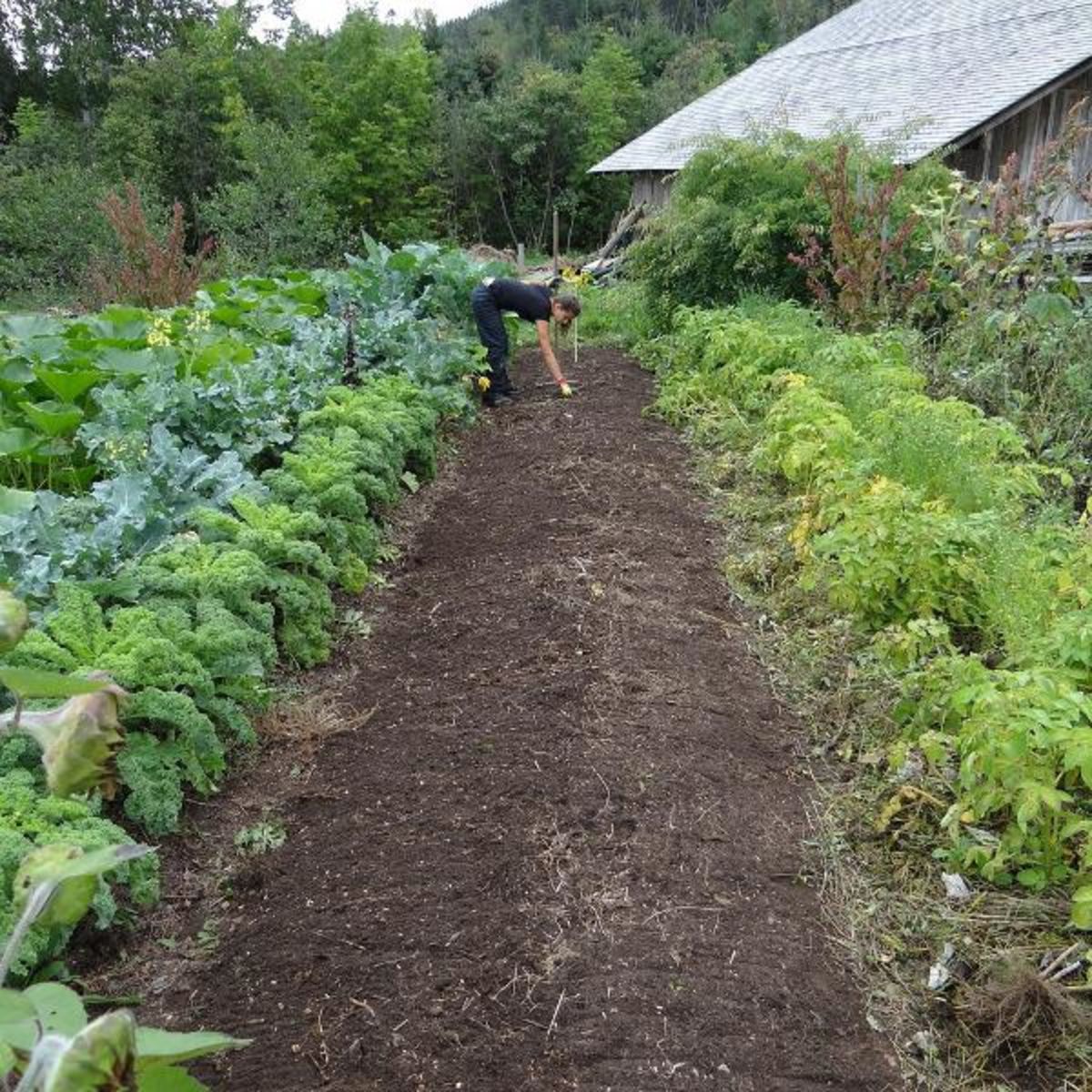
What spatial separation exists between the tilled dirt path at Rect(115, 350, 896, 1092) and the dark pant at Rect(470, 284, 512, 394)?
3.84 metres

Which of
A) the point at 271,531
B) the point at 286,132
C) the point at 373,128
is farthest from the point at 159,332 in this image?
the point at 373,128

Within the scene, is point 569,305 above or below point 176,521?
above

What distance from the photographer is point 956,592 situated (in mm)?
3598

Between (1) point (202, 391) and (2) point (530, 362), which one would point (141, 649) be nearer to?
(1) point (202, 391)

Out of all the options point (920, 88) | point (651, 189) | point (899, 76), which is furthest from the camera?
point (651, 189)

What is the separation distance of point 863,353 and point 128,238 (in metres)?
7.05

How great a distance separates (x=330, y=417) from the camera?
16.9 ft

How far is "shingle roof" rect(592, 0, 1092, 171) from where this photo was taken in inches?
485

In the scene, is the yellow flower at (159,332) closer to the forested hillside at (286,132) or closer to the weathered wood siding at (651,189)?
the forested hillside at (286,132)

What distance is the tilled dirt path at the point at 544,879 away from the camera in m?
2.19

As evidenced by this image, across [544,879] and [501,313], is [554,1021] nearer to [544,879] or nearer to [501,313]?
[544,879]

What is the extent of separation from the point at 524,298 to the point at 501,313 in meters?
0.40

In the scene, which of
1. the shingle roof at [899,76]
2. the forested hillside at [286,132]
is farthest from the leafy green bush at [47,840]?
the forested hillside at [286,132]

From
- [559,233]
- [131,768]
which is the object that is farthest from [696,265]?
[559,233]
